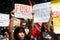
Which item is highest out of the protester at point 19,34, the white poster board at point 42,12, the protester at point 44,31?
the white poster board at point 42,12

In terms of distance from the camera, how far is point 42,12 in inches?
348

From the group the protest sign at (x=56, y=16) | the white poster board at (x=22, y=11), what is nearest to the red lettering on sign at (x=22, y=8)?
the white poster board at (x=22, y=11)

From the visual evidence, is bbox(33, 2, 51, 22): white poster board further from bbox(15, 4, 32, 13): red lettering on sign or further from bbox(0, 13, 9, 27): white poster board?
bbox(0, 13, 9, 27): white poster board

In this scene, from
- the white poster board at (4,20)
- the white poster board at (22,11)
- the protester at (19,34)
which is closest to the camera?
the protester at (19,34)

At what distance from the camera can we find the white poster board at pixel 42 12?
8.73 m

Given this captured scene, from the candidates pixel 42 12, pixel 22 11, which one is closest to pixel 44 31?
pixel 42 12

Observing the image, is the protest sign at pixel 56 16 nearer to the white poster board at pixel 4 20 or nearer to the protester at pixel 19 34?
the protester at pixel 19 34

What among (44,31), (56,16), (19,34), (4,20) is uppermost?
(56,16)

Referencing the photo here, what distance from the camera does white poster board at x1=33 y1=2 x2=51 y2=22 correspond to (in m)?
8.73

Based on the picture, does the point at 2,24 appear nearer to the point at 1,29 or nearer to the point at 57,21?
the point at 1,29

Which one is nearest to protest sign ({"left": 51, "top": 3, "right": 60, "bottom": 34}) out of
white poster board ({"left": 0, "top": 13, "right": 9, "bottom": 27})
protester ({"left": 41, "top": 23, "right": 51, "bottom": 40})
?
protester ({"left": 41, "top": 23, "right": 51, "bottom": 40})

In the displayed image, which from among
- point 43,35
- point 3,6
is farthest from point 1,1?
point 43,35

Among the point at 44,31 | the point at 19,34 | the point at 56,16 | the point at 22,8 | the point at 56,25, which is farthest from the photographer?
the point at 44,31

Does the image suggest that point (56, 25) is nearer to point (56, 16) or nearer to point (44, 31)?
point (56, 16)
